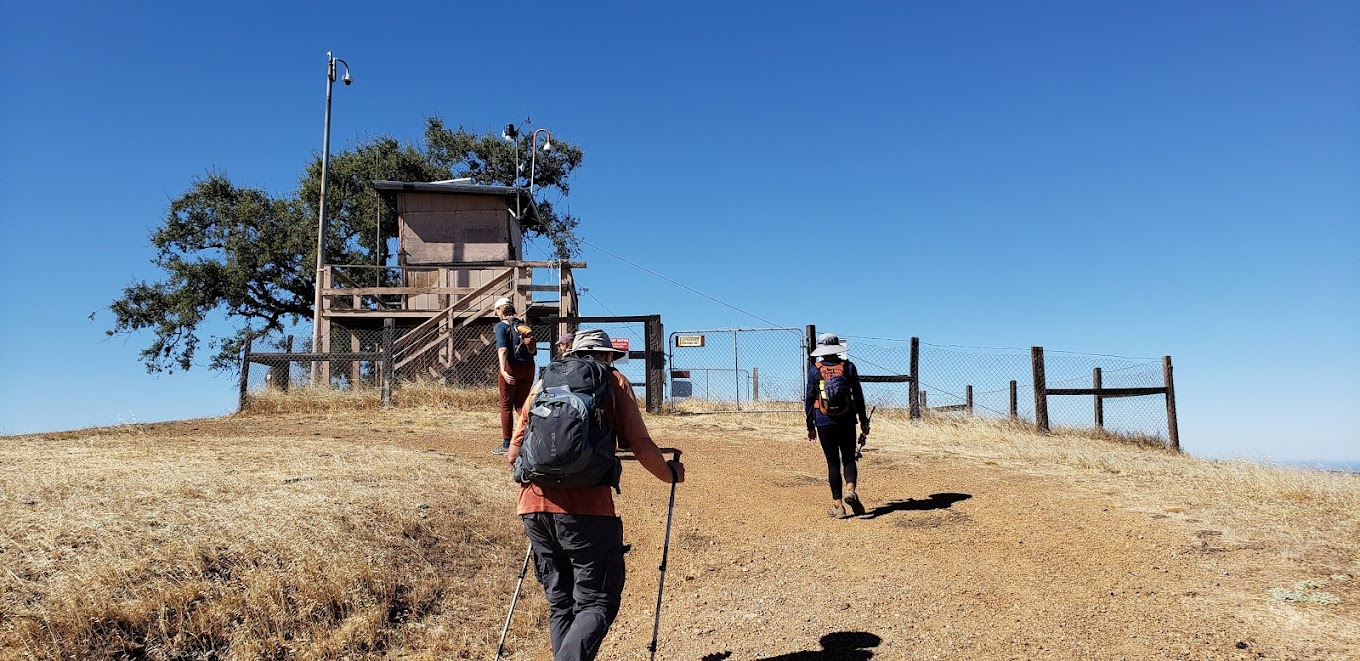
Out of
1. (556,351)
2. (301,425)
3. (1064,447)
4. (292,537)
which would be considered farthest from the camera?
(556,351)

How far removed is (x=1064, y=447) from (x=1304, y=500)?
14.9 feet

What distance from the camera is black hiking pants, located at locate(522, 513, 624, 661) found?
147 inches

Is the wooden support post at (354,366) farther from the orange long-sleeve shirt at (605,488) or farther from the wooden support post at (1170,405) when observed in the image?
the wooden support post at (1170,405)

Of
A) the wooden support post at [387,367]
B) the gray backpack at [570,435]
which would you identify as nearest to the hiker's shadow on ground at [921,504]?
the gray backpack at [570,435]

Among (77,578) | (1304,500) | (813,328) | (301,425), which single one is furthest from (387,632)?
(813,328)

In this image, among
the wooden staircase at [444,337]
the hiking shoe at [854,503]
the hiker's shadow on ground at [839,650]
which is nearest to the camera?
the hiker's shadow on ground at [839,650]

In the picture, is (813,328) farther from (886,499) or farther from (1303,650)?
(1303,650)

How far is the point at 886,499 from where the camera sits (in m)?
8.58

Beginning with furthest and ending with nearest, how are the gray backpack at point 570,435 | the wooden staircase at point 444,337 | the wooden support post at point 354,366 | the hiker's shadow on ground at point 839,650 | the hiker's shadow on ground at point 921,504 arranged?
the wooden staircase at point 444,337 → the wooden support post at point 354,366 → the hiker's shadow on ground at point 921,504 → the hiker's shadow on ground at point 839,650 → the gray backpack at point 570,435

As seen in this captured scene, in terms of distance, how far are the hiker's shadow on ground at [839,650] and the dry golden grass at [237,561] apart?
6.20 feet

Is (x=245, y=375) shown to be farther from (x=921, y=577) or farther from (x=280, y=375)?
(x=921, y=577)

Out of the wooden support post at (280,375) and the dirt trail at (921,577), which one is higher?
the wooden support post at (280,375)

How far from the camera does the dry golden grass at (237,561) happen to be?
438 cm

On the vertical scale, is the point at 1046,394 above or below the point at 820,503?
above
